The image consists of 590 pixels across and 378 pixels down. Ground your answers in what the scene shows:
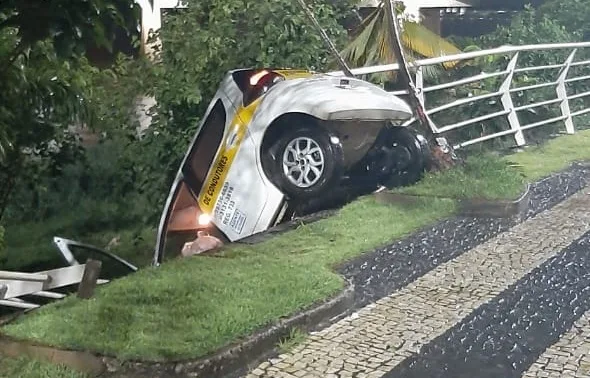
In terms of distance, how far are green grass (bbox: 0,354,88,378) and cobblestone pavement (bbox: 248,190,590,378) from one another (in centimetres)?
87

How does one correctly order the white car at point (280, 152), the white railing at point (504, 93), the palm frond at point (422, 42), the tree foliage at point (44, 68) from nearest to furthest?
the tree foliage at point (44, 68) < the white car at point (280, 152) < the white railing at point (504, 93) < the palm frond at point (422, 42)

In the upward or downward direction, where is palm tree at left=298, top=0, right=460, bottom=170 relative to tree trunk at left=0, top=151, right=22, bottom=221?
upward

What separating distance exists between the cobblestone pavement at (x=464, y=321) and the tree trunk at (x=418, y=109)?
7.77 feet

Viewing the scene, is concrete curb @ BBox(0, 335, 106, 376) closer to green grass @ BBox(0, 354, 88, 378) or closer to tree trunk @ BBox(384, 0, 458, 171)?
green grass @ BBox(0, 354, 88, 378)

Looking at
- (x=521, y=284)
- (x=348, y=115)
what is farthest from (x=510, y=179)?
(x=521, y=284)

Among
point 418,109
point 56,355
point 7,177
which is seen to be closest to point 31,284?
point 56,355

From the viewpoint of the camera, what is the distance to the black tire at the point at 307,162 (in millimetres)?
7176

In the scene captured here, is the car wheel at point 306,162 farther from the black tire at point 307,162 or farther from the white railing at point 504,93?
the white railing at point 504,93

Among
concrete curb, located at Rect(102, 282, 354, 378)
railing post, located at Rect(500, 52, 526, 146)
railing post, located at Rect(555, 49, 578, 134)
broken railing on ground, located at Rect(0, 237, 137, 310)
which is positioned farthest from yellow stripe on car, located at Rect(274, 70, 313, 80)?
railing post, located at Rect(555, 49, 578, 134)

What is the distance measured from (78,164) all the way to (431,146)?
166 inches

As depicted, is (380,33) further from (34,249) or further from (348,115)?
(34,249)

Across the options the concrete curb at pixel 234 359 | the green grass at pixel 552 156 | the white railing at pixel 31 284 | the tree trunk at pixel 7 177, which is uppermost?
the tree trunk at pixel 7 177

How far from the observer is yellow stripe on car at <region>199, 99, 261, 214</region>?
757 cm

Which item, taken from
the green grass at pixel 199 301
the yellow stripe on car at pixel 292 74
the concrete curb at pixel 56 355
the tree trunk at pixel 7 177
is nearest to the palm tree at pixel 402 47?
the yellow stripe on car at pixel 292 74
